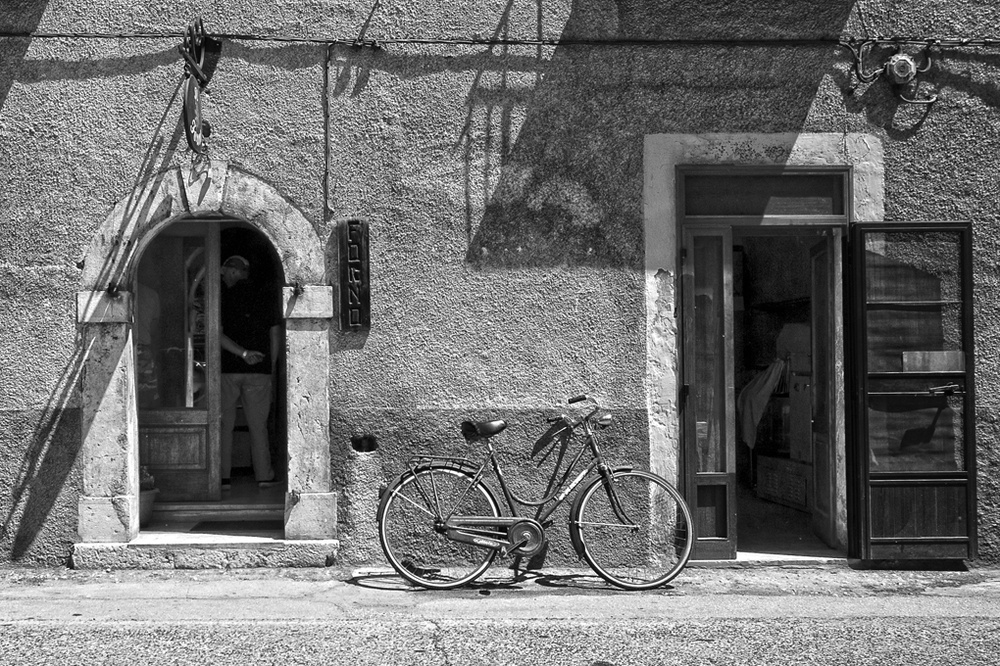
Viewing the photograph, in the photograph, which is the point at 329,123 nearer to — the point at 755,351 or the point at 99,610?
the point at 99,610

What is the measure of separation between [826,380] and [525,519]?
2465 millimetres

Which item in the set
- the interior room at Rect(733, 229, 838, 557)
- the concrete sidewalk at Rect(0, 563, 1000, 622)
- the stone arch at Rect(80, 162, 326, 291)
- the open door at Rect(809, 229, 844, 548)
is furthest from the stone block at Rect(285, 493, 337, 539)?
the open door at Rect(809, 229, 844, 548)

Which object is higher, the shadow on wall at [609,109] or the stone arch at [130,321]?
the shadow on wall at [609,109]

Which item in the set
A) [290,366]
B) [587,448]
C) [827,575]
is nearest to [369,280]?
[290,366]

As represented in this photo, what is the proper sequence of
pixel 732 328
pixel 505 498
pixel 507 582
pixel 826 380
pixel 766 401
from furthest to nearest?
pixel 766 401 < pixel 826 380 < pixel 732 328 < pixel 505 498 < pixel 507 582

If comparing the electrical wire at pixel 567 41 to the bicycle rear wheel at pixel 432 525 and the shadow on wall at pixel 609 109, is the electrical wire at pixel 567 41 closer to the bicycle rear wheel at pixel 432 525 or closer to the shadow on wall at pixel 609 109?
the shadow on wall at pixel 609 109

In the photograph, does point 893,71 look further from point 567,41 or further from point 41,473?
point 41,473

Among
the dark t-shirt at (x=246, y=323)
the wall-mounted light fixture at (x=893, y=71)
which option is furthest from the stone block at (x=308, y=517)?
the wall-mounted light fixture at (x=893, y=71)

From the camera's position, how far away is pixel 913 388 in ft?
23.1

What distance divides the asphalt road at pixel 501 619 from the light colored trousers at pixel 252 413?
1.69 m

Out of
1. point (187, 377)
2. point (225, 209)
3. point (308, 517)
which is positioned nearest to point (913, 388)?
point (308, 517)

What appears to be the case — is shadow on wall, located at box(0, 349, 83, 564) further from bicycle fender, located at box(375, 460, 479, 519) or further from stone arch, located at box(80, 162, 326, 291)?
bicycle fender, located at box(375, 460, 479, 519)

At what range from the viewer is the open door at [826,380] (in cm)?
728

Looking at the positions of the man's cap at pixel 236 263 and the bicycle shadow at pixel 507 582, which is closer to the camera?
the bicycle shadow at pixel 507 582
